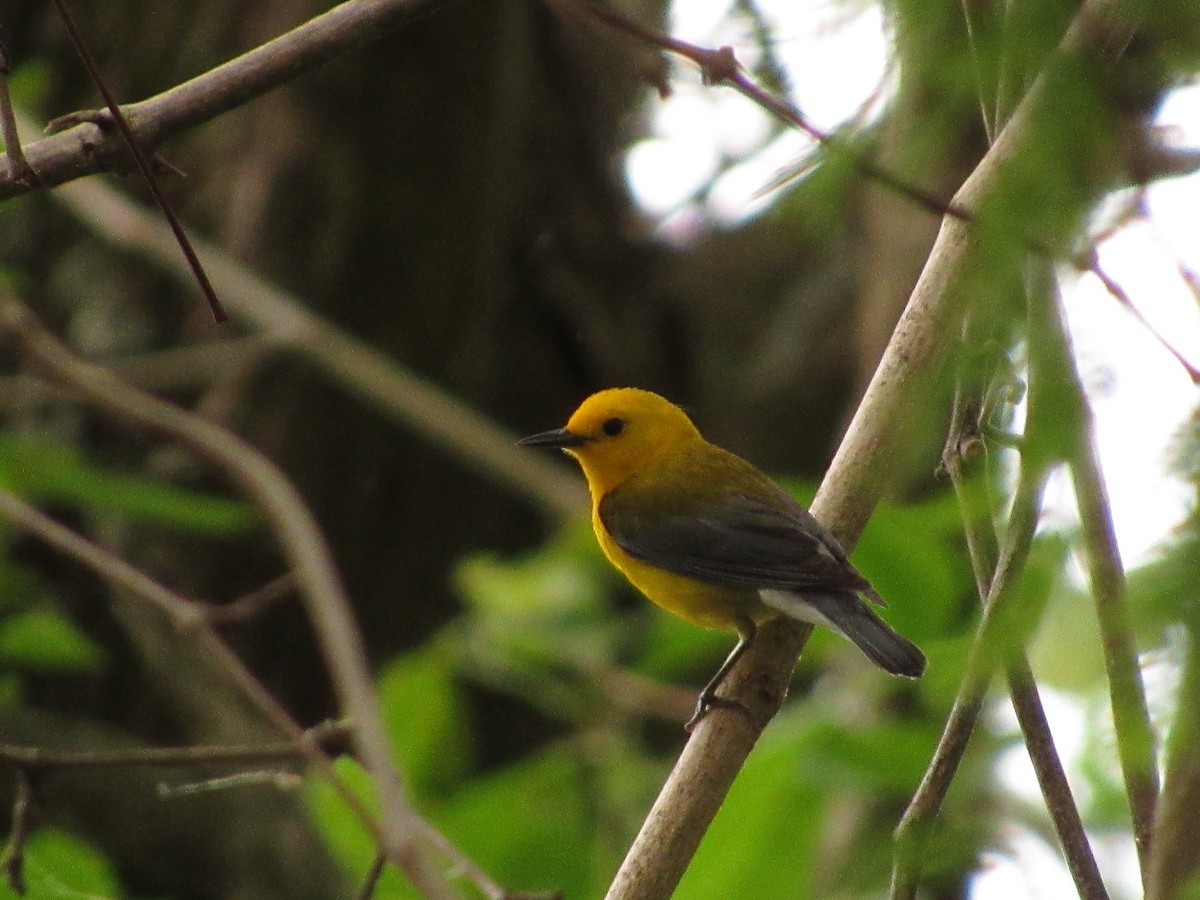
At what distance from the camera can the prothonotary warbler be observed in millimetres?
3891

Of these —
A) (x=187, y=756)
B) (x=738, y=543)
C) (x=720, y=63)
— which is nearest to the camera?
(x=720, y=63)

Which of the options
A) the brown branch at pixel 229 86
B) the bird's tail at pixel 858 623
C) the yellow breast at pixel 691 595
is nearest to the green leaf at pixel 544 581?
the yellow breast at pixel 691 595

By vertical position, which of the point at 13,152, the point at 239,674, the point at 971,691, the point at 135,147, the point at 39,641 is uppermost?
the point at 39,641

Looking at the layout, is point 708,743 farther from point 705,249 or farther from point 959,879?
point 705,249

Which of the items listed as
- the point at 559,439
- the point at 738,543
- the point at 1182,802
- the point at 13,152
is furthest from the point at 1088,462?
the point at 559,439

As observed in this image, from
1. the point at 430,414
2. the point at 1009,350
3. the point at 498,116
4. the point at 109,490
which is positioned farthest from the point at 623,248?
the point at 1009,350

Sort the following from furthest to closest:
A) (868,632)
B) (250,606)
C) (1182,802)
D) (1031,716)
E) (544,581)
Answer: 1. (544,581)
2. (868,632)
3. (250,606)
4. (1031,716)
5. (1182,802)

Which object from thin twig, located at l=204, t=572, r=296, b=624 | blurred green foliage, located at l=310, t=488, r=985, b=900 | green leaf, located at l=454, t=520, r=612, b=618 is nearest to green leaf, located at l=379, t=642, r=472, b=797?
blurred green foliage, located at l=310, t=488, r=985, b=900

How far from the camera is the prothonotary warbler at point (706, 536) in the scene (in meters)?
3.89

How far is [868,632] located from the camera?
3.82 metres

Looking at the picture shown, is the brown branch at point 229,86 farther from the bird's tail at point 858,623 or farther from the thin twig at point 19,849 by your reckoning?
the bird's tail at point 858,623

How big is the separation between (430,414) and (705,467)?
113 cm

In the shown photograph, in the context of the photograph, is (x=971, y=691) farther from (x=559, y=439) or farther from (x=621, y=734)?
(x=621, y=734)

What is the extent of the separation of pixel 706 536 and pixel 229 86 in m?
2.83
